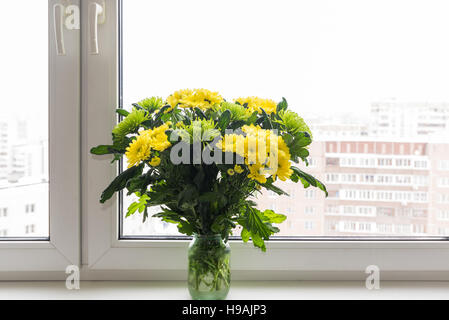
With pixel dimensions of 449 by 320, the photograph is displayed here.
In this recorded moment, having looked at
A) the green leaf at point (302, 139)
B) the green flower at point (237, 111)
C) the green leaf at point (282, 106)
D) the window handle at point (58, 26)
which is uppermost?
the window handle at point (58, 26)

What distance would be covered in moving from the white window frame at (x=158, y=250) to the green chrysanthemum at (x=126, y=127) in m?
0.21

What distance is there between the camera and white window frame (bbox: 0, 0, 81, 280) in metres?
0.99

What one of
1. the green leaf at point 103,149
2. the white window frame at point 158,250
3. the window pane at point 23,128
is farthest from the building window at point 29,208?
the green leaf at point 103,149

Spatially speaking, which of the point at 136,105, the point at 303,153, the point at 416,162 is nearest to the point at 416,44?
the point at 416,162

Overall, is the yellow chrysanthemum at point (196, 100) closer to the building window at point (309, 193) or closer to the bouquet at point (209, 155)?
the bouquet at point (209, 155)

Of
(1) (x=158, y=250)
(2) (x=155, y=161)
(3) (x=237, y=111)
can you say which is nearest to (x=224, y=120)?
(3) (x=237, y=111)

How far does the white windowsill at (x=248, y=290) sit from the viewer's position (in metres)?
0.93

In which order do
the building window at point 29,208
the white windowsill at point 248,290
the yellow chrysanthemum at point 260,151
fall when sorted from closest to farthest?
1. the yellow chrysanthemum at point 260,151
2. the white windowsill at point 248,290
3. the building window at point 29,208

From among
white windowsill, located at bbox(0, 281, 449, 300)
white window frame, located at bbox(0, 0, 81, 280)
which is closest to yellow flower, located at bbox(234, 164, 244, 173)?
white windowsill, located at bbox(0, 281, 449, 300)

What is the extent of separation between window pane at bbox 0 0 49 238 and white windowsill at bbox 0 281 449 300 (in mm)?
145

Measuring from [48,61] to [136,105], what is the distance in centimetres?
30

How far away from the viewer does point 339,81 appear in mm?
1055

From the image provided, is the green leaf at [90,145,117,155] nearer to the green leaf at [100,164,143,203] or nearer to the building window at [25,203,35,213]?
the green leaf at [100,164,143,203]

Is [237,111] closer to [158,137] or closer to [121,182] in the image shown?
[158,137]
